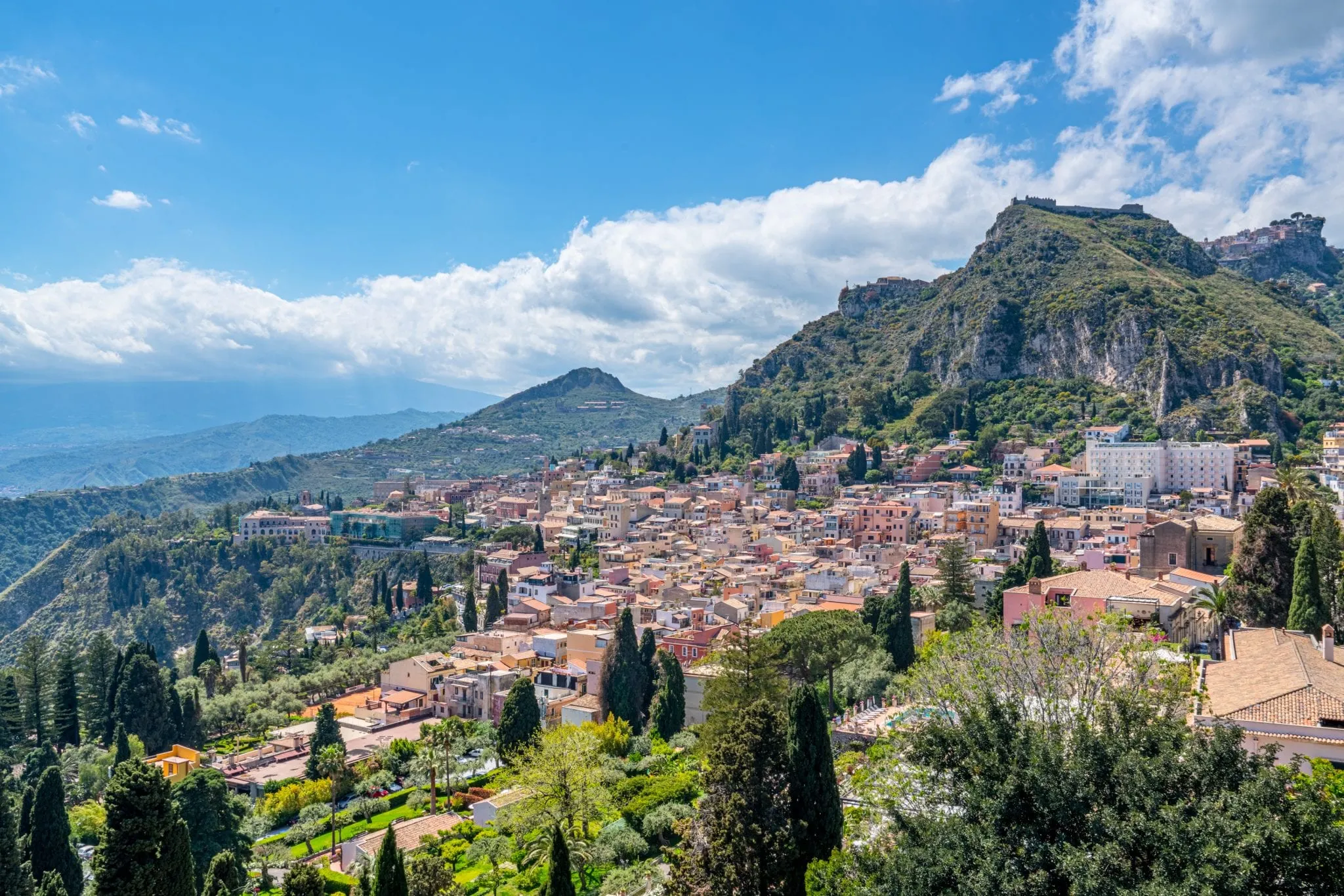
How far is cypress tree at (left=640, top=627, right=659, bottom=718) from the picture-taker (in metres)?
34.6

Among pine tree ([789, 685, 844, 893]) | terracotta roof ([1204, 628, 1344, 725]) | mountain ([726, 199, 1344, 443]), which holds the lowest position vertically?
pine tree ([789, 685, 844, 893])

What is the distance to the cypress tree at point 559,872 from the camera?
17266mm

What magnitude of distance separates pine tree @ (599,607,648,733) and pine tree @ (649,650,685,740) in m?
1.62

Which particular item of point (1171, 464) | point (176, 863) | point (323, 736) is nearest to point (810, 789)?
point (176, 863)

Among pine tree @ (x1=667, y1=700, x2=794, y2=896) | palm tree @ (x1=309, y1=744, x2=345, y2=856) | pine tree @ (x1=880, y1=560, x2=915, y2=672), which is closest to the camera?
pine tree @ (x1=667, y1=700, x2=794, y2=896)

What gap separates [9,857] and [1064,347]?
100 meters

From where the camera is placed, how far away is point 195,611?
93.6 meters

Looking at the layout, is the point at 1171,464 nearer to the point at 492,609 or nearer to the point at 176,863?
the point at 492,609

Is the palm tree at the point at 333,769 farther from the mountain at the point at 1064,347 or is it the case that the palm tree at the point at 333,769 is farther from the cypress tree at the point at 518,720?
the mountain at the point at 1064,347

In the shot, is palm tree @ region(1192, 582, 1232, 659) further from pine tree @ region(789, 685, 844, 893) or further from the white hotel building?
the white hotel building

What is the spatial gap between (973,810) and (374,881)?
10.7m

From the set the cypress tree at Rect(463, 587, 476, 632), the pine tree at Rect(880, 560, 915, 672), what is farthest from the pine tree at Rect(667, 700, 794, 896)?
the cypress tree at Rect(463, 587, 476, 632)

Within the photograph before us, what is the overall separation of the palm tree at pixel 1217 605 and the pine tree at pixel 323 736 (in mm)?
29356

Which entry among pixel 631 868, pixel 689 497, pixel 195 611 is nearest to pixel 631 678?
pixel 631 868
